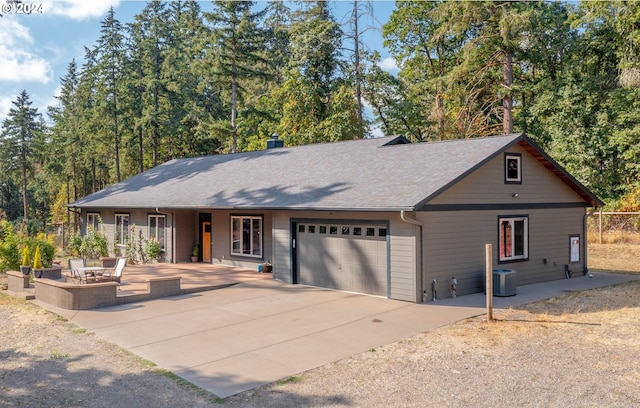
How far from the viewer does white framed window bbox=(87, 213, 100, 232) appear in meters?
23.8

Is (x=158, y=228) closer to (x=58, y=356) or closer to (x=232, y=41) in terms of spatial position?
(x=58, y=356)

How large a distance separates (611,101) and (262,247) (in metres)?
22.9

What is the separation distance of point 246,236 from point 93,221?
35.5ft

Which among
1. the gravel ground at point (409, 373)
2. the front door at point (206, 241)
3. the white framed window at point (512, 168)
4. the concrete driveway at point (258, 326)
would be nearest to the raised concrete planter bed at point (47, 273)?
the concrete driveway at point (258, 326)

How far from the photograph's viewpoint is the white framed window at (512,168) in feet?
46.1

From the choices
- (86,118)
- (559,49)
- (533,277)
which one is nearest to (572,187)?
(533,277)

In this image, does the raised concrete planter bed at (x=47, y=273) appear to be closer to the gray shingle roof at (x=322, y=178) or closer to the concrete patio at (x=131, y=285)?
the concrete patio at (x=131, y=285)

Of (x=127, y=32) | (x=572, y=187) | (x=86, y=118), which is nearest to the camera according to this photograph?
(x=572, y=187)

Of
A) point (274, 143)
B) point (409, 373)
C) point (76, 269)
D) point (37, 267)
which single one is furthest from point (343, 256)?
point (274, 143)

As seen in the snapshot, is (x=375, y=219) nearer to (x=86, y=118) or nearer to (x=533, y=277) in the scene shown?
(x=533, y=277)

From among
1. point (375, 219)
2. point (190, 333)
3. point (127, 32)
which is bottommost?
point (190, 333)

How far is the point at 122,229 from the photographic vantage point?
72.6 ft

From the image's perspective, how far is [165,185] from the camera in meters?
21.9

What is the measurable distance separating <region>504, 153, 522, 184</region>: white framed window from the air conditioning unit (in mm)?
2888
